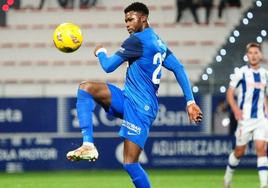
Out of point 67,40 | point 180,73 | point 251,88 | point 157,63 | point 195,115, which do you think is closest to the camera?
point 195,115

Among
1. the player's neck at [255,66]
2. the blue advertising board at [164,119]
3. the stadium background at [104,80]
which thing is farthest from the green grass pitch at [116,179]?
the player's neck at [255,66]

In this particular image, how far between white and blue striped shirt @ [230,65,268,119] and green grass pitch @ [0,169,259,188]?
1.37m

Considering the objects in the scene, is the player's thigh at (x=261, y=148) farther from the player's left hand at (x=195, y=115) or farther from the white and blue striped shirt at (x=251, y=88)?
the player's left hand at (x=195, y=115)

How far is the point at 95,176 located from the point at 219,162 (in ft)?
7.99

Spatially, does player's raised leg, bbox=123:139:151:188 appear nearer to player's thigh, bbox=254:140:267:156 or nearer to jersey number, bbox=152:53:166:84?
jersey number, bbox=152:53:166:84

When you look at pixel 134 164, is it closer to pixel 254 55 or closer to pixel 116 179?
pixel 254 55

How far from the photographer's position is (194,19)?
19.8 meters

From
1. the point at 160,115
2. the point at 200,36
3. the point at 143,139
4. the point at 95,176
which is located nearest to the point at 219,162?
the point at 160,115

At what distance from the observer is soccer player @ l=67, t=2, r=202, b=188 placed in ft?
29.0

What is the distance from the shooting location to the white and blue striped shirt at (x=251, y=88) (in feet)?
39.8

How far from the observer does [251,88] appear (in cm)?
1222

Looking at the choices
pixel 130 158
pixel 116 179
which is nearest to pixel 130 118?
pixel 130 158

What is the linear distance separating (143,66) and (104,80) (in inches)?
407

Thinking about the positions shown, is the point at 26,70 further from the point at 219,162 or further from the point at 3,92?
the point at 219,162
